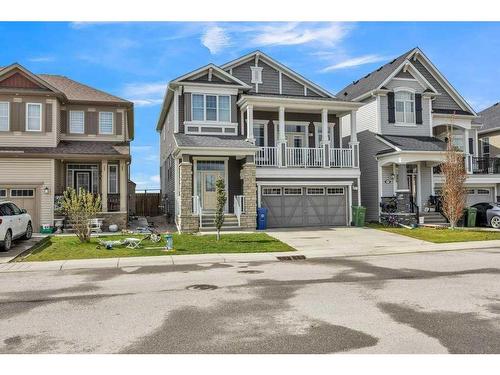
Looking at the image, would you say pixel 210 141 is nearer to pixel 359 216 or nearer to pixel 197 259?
pixel 359 216

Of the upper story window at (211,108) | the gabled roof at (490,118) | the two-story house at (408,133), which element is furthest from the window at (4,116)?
the gabled roof at (490,118)

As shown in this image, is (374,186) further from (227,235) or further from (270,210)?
(227,235)

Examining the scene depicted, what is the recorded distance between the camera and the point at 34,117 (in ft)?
75.4

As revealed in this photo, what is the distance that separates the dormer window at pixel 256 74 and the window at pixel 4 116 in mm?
13235

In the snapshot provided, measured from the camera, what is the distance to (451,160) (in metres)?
22.2

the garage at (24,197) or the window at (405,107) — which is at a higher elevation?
the window at (405,107)

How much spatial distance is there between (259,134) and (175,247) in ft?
35.3

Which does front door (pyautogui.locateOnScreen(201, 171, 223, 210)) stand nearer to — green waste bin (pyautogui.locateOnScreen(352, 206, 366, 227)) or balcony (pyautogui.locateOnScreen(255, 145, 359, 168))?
balcony (pyautogui.locateOnScreen(255, 145, 359, 168))

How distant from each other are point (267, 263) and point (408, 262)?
4156 mm

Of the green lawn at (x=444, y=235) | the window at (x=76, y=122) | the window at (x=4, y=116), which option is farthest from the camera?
the window at (x=76, y=122)

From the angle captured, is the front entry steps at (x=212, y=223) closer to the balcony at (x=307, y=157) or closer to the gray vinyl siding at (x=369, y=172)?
the balcony at (x=307, y=157)

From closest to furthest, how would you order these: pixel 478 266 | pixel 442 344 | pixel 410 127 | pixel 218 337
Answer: pixel 442 344, pixel 218 337, pixel 478 266, pixel 410 127

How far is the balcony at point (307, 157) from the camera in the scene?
2292 centimetres

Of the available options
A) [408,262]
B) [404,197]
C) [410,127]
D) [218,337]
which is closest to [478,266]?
[408,262]
